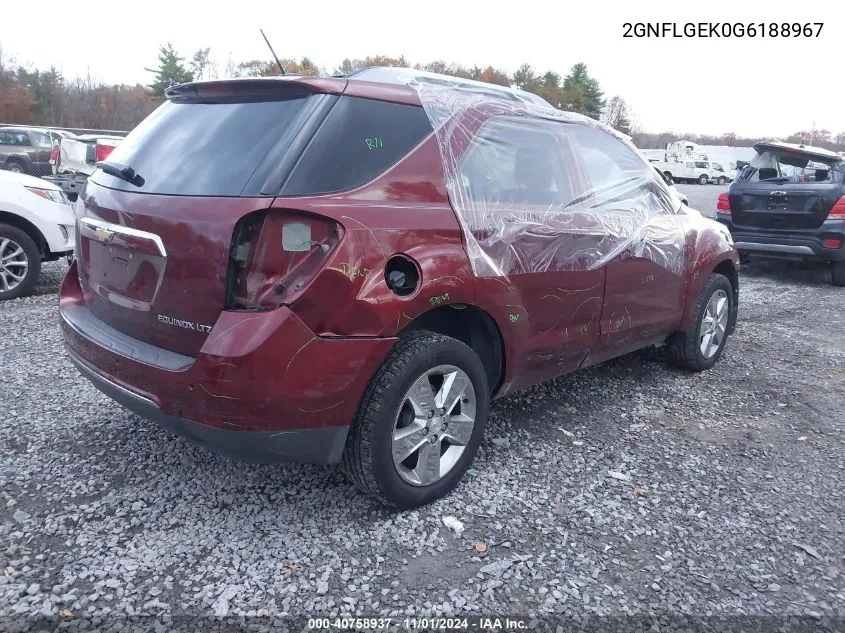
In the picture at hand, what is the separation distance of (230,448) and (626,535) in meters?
1.64

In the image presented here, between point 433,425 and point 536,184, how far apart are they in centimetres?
134

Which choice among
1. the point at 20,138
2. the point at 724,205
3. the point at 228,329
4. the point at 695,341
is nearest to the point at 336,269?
the point at 228,329

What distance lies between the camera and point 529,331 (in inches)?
125

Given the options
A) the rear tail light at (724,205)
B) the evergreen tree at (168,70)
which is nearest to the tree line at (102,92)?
the evergreen tree at (168,70)

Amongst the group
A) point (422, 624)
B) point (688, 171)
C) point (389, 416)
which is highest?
point (688, 171)

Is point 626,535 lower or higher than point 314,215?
lower

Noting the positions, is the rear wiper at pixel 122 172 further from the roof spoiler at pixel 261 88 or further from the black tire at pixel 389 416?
the black tire at pixel 389 416

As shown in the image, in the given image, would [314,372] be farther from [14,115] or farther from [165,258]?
[14,115]

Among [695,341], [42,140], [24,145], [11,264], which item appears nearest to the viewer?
[695,341]

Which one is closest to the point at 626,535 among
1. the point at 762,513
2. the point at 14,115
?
the point at 762,513

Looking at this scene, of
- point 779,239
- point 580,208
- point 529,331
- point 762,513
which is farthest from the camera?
point 779,239

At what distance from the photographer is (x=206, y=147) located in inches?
102

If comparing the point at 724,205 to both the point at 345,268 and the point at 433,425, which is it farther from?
the point at 345,268

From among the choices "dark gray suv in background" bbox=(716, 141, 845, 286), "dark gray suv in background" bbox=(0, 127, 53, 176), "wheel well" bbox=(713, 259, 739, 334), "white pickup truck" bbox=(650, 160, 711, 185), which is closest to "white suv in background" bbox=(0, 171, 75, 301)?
"wheel well" bbox=(713, 259, 739, 334)
